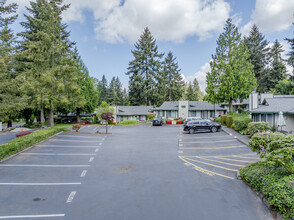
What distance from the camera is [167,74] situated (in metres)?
67.9

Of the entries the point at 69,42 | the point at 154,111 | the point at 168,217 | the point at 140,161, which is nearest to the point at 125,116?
the point at 154,111

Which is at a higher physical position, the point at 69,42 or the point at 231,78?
the point at 69,42

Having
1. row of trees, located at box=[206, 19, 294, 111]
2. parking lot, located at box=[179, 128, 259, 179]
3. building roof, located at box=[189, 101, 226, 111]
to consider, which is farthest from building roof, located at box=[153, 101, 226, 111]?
parking lot, located at box=[179, 128, 259, 179]

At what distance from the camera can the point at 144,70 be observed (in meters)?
61.8

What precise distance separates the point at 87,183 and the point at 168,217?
4.41 metres

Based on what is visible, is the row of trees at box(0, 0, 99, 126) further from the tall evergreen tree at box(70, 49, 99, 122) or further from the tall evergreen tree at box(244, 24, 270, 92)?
the tall evergreen tree at box(244, 24, 270, 92)

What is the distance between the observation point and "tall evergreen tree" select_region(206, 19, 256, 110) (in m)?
32.0

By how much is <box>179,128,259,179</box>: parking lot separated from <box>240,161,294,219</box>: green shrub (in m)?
1.19

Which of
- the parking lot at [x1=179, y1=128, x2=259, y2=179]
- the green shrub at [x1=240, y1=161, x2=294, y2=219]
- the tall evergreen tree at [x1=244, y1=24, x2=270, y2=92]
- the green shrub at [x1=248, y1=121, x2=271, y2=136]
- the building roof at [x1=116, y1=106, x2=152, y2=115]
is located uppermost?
the tall evergreen tree at [x1=244, y1=24, x2=270, y2=92]

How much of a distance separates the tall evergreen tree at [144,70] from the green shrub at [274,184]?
166 ft

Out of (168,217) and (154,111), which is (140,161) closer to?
(168,217)

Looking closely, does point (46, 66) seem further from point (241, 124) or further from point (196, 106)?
point (196, 106)

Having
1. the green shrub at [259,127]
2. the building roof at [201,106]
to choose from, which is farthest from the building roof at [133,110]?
the green shrub at [259,127]

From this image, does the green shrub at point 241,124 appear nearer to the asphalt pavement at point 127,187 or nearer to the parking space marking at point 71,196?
the asphalt pavement at point 127,187
